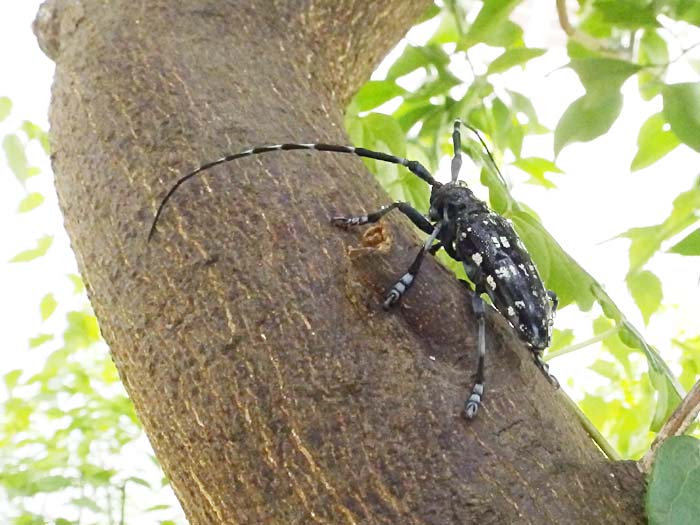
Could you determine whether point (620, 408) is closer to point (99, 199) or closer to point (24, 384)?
point (99, 199)

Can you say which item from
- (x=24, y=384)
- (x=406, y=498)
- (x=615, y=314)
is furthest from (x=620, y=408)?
(x=24, y=384)

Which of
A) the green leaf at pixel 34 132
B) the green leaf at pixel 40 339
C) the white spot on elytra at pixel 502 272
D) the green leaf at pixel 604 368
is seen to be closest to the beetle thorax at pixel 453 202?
the white spot on elytra at pixel 502 272

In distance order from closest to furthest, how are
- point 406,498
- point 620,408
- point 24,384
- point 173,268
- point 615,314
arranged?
point 406,498 → point 173,268 → point 615,314 → point 620,408 → point 24,384

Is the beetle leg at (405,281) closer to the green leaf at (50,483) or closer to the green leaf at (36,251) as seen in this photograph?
the green leaf at (50,483)

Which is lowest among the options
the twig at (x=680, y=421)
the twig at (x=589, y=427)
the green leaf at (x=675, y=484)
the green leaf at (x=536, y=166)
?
the green leaf at (x=675, y=484)

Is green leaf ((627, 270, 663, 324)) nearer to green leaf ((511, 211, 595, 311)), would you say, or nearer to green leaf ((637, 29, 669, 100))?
green leaf ((511, 211, 595, 311))

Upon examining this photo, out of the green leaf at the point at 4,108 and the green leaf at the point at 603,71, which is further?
the green leaf at the point at 4,108

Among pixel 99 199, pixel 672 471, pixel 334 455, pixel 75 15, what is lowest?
pixel 672 471
